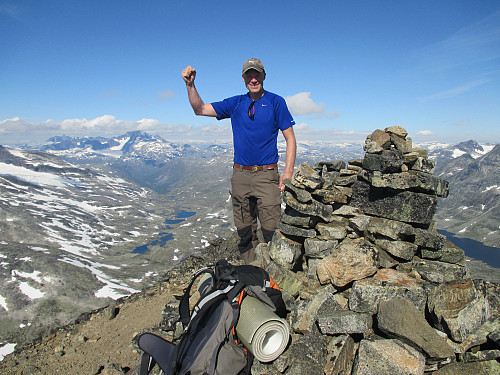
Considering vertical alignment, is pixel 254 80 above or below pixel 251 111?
above

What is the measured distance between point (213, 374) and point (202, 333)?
0.82 meters

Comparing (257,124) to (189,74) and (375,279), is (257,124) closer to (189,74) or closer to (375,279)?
(189,74)

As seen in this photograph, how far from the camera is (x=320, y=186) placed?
31.7 feet

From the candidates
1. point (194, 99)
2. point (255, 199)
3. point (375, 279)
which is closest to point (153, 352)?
point (255, 199)

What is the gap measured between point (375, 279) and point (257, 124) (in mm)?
5652

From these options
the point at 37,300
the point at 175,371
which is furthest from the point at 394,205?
the point at 37,300

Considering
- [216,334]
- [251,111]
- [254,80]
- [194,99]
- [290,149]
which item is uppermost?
[254,80]

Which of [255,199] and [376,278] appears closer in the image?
[376,278]

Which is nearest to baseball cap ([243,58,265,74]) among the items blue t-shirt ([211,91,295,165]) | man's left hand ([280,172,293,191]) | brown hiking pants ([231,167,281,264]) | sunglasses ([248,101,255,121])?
blue t-shirt ([211,91,295,165])

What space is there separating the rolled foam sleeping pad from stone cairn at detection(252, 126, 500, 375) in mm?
285

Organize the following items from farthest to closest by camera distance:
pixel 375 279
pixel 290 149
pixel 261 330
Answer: pixel 290 149 → pixel 375 279 → pixel 261 330

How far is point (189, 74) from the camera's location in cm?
823

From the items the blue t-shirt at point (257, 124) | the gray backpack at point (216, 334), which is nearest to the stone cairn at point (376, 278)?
the gray backpack at point (216, 334)

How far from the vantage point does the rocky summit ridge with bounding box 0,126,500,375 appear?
19.1 feet
